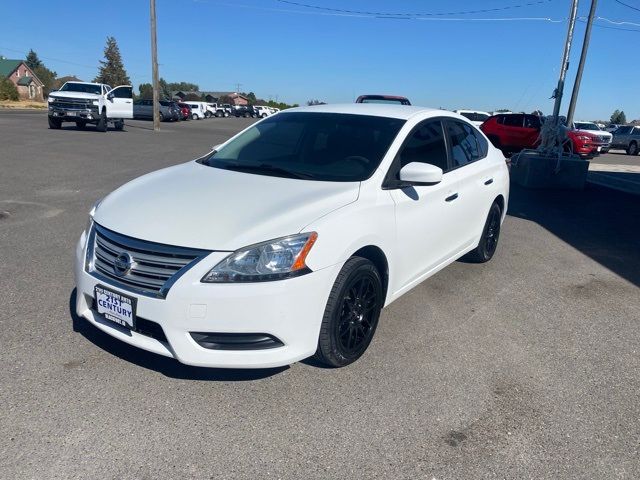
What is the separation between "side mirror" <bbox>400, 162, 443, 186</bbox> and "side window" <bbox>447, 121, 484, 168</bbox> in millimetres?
1170

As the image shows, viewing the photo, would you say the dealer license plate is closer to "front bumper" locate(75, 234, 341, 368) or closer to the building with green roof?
"front bumper" locate(75, 234, 341, 368)

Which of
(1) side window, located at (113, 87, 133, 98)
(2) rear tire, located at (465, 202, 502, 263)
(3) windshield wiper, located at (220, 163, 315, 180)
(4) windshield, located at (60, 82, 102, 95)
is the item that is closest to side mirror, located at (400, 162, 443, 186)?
(3) windshield wiper, located at (220, 163, 315, 180)

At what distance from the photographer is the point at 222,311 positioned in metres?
2.90

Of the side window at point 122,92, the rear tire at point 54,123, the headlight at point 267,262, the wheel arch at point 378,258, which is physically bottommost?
the rear tire at point 54,123

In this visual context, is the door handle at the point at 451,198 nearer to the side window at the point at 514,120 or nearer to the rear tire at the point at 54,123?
the side window at the point at 514,120

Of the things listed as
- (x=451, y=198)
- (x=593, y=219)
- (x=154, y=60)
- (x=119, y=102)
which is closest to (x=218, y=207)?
(x=451, y=198)

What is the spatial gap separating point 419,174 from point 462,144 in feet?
5.52

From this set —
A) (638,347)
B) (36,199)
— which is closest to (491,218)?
(638,347)

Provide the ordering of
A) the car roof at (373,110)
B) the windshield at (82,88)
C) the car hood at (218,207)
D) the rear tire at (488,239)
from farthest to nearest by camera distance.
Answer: the windshield at (82,88), the rear tire at (488,239), the car roof at (373,110), the car hood at (218,207)

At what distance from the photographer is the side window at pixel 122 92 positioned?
81.6ft

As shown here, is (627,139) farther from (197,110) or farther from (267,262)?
(197,110)

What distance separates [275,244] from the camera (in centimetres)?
302

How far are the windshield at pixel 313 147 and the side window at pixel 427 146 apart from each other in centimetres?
15

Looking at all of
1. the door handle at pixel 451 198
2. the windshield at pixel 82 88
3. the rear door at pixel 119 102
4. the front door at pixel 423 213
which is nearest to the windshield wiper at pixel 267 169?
the front door at pixel 423 213
